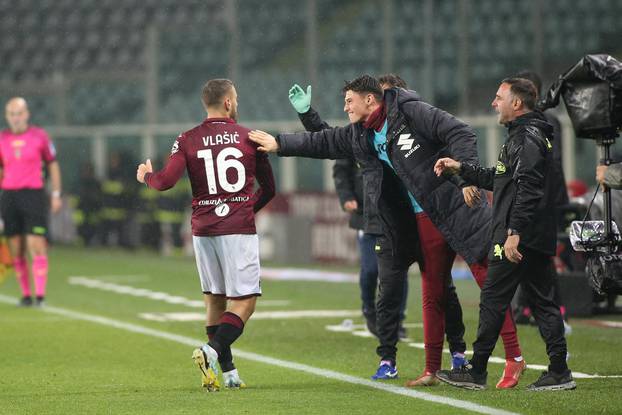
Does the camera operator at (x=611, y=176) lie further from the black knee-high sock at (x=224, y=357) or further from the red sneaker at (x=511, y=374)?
the black knee-high sock at (x=224, y=357)

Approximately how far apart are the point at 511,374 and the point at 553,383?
0.34 m

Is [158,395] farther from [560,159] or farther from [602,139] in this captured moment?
[560,159]

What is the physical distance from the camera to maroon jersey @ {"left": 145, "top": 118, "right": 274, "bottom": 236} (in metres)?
8.73

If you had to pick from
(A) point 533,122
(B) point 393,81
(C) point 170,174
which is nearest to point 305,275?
(B) point 393,81

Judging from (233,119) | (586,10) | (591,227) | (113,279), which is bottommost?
(113,279)

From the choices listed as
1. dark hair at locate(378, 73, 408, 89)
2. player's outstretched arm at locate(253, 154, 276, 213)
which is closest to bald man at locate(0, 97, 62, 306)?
dark hair at locate(378, 73, 408, 89)

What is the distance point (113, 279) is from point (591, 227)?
11.3m

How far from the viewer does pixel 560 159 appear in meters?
11.2

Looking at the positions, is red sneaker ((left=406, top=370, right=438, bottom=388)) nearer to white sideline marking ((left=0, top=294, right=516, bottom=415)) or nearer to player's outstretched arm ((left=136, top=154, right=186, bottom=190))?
white sideline marking ((left=0, top=294, right=516, bottom=415))

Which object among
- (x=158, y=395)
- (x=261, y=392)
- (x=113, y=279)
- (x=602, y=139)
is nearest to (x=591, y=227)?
(x=602, y=139)

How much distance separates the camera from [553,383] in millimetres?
8523

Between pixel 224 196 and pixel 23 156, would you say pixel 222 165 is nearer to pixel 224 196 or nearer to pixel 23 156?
pixel 224 196

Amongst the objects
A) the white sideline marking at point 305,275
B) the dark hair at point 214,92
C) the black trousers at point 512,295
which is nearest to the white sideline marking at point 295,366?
the black trousers at point 512,295

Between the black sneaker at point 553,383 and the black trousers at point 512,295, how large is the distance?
11cm
